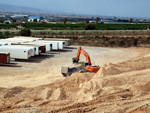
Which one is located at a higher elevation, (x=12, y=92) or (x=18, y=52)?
(x=18, y=52)

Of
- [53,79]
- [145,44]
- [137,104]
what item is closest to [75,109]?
[137,104]

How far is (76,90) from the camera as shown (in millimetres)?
21094

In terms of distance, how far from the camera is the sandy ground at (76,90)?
15.3 metres

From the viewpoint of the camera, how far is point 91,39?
6359 centimetres

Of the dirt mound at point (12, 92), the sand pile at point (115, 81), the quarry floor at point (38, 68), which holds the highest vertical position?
the sand pile at point (115, 81)

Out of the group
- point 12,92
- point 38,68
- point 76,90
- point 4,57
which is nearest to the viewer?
point 12,92

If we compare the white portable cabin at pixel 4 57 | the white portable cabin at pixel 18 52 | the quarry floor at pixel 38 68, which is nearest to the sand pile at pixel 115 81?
the quarry floor at pixel 38 68

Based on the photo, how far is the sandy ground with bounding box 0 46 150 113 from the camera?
15.3 metres

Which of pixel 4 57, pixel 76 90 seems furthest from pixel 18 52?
pixel 76 90

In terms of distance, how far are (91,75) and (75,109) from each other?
1082cm

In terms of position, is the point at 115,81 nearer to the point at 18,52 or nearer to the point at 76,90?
the point at 76,90

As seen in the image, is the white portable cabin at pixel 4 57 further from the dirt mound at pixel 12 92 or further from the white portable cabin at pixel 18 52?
the dirt mound at pixel 12 92

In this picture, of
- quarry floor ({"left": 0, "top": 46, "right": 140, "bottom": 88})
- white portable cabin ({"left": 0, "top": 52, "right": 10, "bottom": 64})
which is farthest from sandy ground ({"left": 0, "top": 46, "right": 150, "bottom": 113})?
white portable cabin ({"left": 0, "top": 52, "right": 10, "bottom": 64})

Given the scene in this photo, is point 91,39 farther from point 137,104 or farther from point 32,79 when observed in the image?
point 137,104
